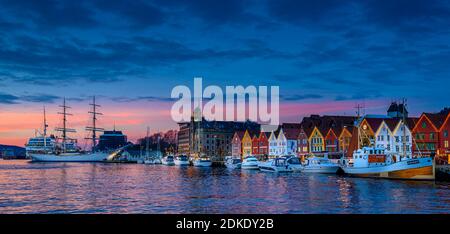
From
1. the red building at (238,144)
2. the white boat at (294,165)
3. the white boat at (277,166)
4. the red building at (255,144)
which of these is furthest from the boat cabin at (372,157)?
the red building at (238,144)

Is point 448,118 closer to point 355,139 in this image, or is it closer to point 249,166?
point 355,139

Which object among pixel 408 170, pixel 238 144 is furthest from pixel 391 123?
pixel 238 144

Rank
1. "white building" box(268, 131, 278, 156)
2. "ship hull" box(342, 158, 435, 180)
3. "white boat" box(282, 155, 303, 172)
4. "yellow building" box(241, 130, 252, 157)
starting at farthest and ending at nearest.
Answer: "yellow building" box(241, 130, 252, 157) → "white building" box(268, 131, 278, 156) → "white boat" box(282, 155, 303, 172) → "ship hull" box(342, 158, 435, 180)

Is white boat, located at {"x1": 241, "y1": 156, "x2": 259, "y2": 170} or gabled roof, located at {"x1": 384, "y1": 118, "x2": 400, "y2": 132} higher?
gabled roof, located at {"x1": 384, "y1": 118, "x2": 400, "y2": 132}

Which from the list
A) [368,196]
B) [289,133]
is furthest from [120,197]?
[289,133]

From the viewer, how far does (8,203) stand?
41094 millimetres

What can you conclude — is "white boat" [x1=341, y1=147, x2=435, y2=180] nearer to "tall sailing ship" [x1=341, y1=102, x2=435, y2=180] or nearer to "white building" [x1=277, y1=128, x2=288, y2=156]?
"tall sailing ship" [x1=341, y1=102, x2=435, y2=180]

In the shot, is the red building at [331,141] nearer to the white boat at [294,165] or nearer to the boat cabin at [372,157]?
the white boat at [294,165]

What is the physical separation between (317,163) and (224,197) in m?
52.3

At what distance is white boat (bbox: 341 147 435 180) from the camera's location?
6631 cm

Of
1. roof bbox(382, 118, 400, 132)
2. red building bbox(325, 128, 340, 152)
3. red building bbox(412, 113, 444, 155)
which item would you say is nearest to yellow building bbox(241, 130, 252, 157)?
red building bbox(325, 128, 340, 152)

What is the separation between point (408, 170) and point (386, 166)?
4.36m

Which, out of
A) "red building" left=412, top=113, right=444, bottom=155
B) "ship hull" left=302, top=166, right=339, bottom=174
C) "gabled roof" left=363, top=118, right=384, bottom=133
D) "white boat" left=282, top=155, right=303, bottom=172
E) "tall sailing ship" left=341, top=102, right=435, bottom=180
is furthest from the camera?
"gabled roof" left=363, top=118, right=384, bottom=133

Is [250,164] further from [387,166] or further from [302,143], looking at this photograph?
[387,166]
